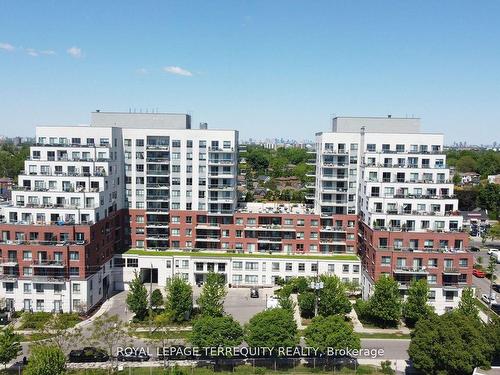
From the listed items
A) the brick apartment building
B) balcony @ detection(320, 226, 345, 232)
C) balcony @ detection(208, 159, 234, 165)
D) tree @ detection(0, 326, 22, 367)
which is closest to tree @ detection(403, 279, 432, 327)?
the brick apartment building

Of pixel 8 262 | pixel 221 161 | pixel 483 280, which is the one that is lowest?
pixel 483 280

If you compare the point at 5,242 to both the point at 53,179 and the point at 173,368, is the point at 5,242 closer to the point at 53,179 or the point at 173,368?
the point at 53,179

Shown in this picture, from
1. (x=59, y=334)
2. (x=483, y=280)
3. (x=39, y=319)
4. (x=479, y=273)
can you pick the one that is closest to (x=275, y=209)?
(x=479, y=273)

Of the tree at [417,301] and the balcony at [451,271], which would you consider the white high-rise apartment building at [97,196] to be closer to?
the tree at [417,301]

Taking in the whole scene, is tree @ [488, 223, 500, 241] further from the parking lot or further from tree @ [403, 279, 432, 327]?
the parking lot

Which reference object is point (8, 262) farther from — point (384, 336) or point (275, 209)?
point (384, 336)

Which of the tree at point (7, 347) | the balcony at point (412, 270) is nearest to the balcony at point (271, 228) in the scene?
the balcony at point (412, 270)
